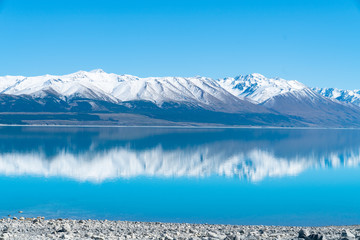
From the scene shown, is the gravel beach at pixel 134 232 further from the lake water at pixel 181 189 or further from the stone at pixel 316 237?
the lake water at pixel 181 189

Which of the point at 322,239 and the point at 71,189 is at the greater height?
the point at 322,239

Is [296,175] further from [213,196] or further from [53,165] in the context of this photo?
[53,165]

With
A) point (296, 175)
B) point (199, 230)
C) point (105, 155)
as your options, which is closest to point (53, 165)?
point (105, 155)

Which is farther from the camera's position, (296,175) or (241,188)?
(296,175)

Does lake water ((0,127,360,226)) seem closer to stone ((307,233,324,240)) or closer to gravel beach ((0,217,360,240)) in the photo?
gravel beach ((0,217,360,240))

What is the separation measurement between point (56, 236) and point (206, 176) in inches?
1243

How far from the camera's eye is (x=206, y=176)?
4803cm

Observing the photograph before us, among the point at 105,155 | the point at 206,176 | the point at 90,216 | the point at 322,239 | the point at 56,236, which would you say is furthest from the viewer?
the point at 105,155

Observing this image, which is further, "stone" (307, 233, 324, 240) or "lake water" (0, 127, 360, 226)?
"lake water" (0, 127, 360, 226)

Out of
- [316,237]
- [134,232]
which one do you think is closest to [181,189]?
[134,232]

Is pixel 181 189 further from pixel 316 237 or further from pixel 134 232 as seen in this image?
pixel 316 237

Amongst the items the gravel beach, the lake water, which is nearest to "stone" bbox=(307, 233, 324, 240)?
the gravel beach

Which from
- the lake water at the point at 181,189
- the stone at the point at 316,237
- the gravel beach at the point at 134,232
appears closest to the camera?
the stone at the point at 316,237

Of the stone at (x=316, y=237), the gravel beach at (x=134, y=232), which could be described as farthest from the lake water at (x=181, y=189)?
the stone at (x=316, y=237)
